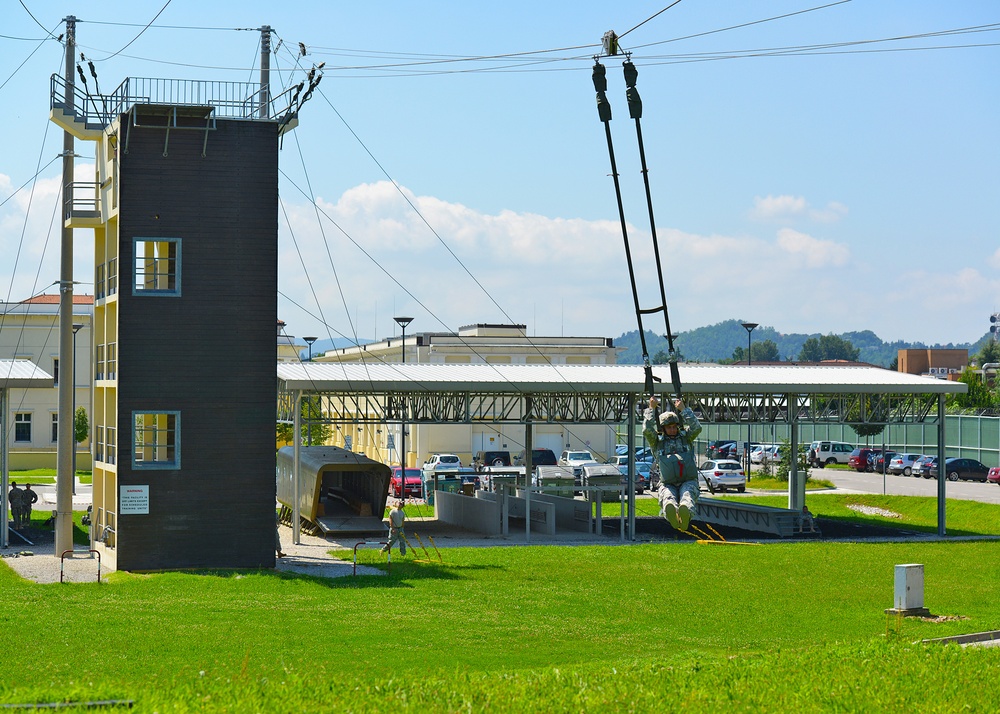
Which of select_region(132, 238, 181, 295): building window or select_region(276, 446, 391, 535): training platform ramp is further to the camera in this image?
select_region(276, 446, 391, 535): training platform ramp

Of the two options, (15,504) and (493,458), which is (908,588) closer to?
(15,504)

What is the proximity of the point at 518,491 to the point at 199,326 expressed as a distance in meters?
21.2

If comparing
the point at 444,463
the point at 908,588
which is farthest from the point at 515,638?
the point at 444,463

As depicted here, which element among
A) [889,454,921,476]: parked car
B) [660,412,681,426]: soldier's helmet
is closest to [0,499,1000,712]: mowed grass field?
[660,412,681,426]: soldier's helmet

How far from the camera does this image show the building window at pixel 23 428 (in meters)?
71.7

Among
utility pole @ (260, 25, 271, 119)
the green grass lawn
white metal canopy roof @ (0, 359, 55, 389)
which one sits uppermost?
utility pole @ (260, 25, 271, 119)

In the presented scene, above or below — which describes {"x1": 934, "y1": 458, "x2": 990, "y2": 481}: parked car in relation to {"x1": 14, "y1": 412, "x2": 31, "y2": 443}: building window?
below

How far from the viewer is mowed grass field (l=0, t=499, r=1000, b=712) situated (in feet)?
52.0

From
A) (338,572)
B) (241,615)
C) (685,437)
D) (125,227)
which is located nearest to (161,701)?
(685,437)

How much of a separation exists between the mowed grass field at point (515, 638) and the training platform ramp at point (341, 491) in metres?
5.93

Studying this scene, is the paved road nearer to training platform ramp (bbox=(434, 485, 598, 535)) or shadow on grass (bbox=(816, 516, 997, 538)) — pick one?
shadow on grass (bbox=(816, 516, 997, 538))

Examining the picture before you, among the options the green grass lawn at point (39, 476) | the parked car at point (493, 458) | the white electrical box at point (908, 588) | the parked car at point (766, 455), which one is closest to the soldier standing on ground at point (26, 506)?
the green grass lawn at point (39, 476)

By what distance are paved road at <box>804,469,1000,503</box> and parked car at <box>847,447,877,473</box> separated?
6.76ft

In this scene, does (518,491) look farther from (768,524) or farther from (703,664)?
(703,664)
